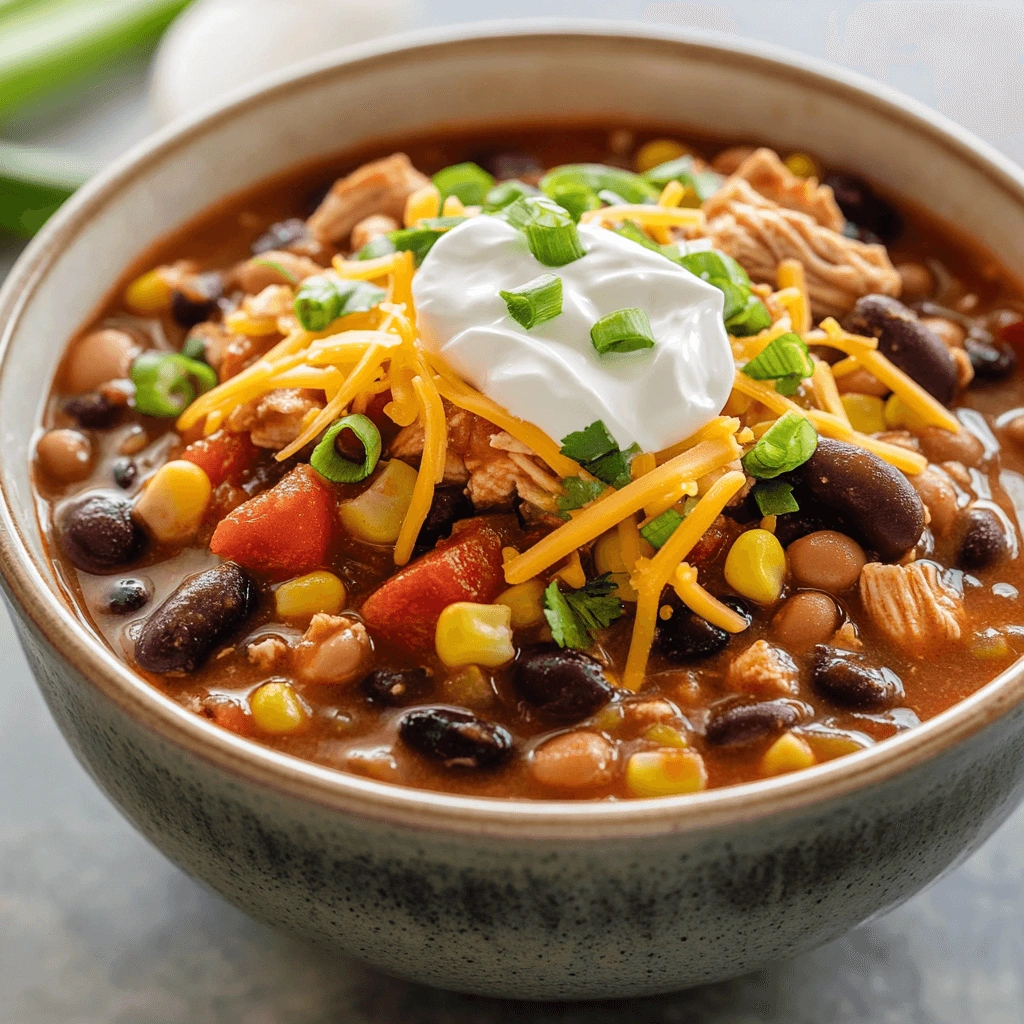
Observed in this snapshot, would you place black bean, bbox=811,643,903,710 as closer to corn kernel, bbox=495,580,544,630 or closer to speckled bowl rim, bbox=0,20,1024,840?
speckled bowl rim, bbox=0,20,1024,840

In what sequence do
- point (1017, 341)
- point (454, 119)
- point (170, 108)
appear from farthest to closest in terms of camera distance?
point (170, 108) → point (454, 119) → point (1017, 341)

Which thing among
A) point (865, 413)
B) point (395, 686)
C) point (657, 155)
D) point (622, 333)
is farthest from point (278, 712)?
point (657, 155)

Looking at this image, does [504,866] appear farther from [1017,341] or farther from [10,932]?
[1017,341]

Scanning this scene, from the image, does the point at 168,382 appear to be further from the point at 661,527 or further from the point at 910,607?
the point at 910,607

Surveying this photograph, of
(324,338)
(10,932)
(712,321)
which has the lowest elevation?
(10,932)

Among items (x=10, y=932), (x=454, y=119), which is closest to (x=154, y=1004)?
(x=10, y=932)

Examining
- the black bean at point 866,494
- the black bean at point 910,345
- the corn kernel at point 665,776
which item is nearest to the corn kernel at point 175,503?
the corn kernel at point 665,776

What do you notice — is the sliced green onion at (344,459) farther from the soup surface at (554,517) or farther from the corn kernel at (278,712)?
the corn kernel at (278,712)
